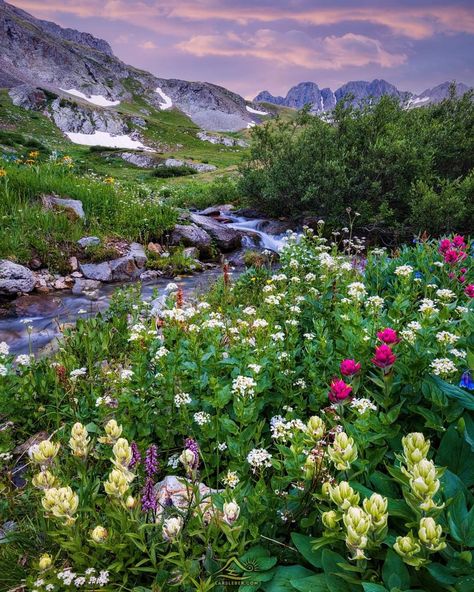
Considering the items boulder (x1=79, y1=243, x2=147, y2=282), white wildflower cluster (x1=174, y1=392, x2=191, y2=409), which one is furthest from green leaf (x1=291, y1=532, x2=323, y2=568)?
boulder (x1=79, y1=243, x2=147, y2=282)

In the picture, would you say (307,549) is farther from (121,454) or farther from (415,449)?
(121,454)

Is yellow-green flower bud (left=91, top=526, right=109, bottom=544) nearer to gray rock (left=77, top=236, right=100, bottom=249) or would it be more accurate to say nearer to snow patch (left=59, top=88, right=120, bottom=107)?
gray rock (left=77, top=236, right=100, bottom=249)

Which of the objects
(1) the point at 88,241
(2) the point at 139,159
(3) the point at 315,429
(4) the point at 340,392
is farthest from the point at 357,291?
(2) the point at 139,159

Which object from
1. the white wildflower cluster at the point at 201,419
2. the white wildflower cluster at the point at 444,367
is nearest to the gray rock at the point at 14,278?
the white wildflower cluster at the point at 201,419

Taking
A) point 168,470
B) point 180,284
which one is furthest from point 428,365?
point 180,284

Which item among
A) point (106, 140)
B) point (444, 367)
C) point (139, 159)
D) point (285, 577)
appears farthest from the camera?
point (106, 140)

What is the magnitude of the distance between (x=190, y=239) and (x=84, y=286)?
560 cm

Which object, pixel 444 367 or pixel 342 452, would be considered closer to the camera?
pixel 342 452

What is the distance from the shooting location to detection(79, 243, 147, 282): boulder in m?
12.7

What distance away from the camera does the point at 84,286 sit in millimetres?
12008

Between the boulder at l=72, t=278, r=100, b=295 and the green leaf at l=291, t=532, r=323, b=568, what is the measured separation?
35.1 feet

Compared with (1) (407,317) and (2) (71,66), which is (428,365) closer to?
(1) (407,317)

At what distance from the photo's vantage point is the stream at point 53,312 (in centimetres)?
827

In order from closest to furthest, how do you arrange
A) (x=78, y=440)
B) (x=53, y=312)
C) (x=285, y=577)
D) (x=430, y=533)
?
(x=430, y=533)
(x=285, y=577)
(x=78, y=440)
(x=53, y=312)
